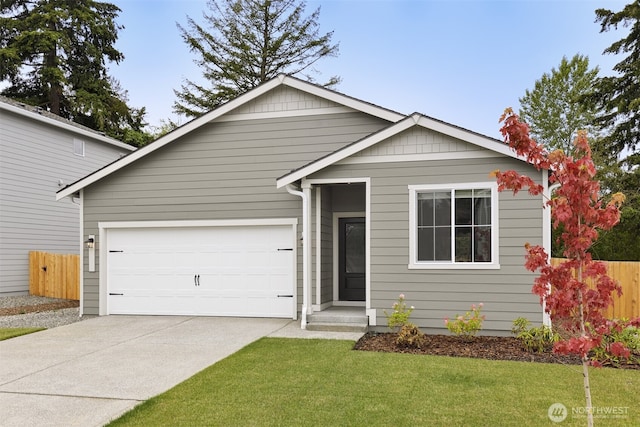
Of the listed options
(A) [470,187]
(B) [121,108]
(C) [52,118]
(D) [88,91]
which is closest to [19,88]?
(D) [88,91]

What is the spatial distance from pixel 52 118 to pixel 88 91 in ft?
38.8

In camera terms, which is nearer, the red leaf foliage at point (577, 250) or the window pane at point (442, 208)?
the red leaf foliage at point (577, 250)

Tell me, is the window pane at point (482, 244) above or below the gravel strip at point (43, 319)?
above

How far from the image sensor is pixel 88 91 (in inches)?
1078

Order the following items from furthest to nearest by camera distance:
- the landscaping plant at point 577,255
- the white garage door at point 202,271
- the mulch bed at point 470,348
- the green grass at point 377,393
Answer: the white garage door at point 202,271 < the mulch bed at point 470,348 < the green grass at point 377,393 < the landscaping plant at point 577,255

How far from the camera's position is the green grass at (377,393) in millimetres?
4676

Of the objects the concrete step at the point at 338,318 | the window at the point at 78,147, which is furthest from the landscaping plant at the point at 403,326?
the window at the point at 78,147

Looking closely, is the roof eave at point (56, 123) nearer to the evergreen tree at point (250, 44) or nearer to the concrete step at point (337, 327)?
the evergreen tree at point (250, 44)

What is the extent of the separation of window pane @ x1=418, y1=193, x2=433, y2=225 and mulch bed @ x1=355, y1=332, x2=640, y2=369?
1.98 metres

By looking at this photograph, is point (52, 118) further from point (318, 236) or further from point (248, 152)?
point (318, 236)

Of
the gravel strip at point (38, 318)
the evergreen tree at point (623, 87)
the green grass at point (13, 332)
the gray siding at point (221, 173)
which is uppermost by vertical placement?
the evergreen tree at point (623, 87)

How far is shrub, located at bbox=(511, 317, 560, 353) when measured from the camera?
754cm

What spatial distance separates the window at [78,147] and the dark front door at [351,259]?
11893mm

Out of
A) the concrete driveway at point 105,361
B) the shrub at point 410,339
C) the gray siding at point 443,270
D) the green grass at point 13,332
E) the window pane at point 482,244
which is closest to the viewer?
the concrete driveway at point 105,361
